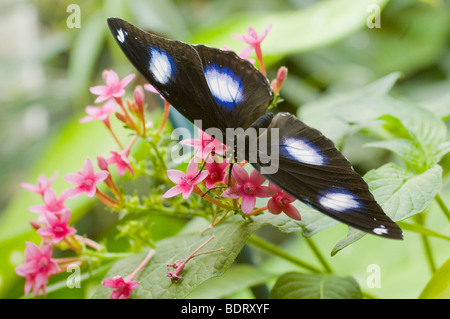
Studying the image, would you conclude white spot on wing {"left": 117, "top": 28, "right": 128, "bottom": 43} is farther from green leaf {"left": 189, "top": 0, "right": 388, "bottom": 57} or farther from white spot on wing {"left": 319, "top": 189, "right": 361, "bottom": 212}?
green leaf {"left": 189, "top": 0, "right": 388, "bottom": 57}

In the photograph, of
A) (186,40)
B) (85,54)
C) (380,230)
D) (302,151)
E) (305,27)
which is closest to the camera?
(380,230)

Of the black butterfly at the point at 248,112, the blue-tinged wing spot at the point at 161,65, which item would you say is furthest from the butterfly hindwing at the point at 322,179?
the blue-tinged wing spot at the point at 161,65

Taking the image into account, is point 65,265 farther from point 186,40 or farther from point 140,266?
point 186,40

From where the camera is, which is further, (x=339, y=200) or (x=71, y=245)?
(x=71, y=245)

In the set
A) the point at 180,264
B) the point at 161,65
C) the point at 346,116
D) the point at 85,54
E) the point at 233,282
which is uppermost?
the point at 85,54

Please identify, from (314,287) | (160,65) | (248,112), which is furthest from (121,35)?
(314,287)

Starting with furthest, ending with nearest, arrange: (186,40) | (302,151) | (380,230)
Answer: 1. (186,40)
2. (302,151)
3. (380,230)
